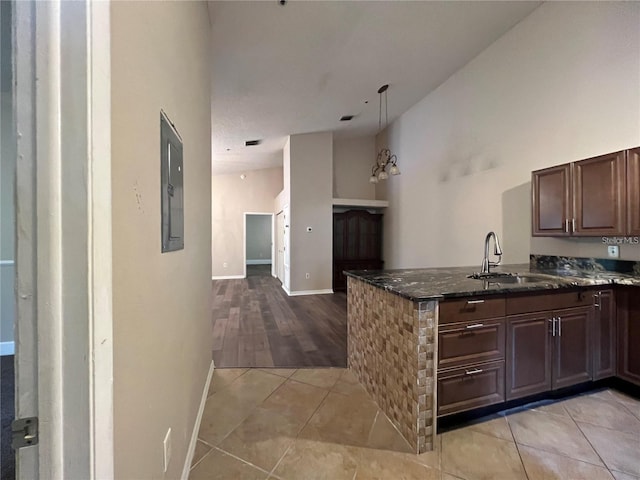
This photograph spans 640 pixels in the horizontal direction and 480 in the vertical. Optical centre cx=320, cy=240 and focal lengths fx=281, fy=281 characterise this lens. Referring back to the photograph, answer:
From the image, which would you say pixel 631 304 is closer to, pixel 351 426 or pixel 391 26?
pixel 351 426

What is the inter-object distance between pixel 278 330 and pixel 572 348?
116 inches

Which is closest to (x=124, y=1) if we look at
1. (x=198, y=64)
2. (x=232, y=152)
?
(x=198, y=64)

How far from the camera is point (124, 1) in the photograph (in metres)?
0.75

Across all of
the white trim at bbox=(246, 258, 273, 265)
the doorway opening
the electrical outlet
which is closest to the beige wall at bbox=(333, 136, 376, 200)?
the electrical outlet

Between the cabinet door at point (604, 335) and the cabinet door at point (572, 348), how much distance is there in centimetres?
8

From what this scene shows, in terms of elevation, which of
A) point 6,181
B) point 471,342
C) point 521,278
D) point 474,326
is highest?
point 6,181

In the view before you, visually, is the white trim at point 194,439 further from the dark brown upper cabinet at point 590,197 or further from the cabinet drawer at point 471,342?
the dark brown upper cabinet at point 590,197

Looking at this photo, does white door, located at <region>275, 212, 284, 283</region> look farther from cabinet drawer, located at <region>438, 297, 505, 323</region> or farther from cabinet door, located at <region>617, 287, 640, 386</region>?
cabinet door, located at <region>617, 287, 640, 386</region>

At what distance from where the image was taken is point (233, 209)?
8344 mm

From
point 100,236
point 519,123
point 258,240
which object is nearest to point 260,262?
point 258,240

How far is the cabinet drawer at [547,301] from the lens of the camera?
189 cm

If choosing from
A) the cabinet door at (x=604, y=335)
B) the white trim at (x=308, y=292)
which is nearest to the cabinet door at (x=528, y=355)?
the cabinet door at (x=604, y=335)

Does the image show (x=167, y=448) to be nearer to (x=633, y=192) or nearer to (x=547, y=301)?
(x=547, y=301)

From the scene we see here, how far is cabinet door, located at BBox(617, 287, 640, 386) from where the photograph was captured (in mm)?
2172
